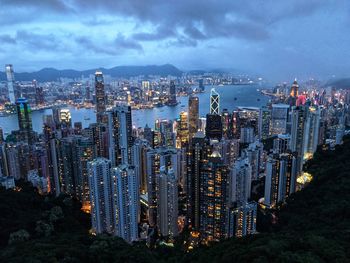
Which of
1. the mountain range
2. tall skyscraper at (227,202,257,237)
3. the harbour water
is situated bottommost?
tall skyscraper at (227,202,257,237)

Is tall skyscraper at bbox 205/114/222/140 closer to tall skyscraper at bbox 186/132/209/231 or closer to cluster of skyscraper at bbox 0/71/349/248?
cluster of skyscraper at bbox 0/71/349/248

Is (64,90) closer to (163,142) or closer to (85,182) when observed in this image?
(163,142)

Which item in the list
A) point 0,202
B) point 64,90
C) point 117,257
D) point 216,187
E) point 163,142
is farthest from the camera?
point 64,90

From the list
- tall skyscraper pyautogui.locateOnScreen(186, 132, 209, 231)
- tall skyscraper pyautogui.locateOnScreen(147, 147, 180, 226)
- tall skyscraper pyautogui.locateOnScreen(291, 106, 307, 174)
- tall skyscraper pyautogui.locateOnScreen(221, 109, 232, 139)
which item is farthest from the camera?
tall skyscraper pyautogui.locateOnScreen(221, 109, 232, 139)

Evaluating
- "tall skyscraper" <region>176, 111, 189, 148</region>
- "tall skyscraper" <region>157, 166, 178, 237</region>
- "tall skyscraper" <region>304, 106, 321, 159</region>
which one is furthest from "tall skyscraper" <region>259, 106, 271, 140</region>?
"tall skyscraper" <region>157, 166, 178, 237</region>

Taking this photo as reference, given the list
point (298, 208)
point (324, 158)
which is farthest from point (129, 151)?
point (324, 158)

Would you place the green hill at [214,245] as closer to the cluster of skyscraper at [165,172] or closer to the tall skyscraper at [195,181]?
the cluster of skyscraper at [165,172]
